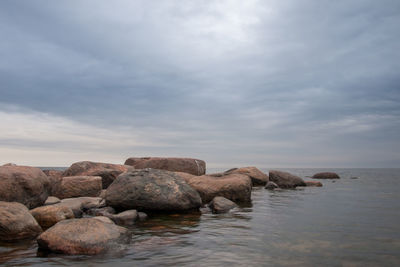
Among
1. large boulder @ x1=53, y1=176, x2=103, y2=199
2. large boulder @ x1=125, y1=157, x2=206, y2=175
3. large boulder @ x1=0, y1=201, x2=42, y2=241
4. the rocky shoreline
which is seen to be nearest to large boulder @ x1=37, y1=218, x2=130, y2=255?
the rocky shoreline

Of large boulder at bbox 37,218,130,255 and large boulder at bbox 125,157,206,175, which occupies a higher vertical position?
large boulder at bbox 125,157,206,175

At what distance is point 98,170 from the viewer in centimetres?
1447

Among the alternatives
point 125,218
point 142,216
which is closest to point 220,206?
point 142,216

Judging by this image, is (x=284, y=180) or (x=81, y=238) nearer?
(x=81, y=238)

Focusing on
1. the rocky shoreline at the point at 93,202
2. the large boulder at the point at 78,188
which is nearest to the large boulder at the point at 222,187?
the rocky shoreline at the point at 93,202

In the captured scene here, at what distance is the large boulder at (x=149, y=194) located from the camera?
9.50 m

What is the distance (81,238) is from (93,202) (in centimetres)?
454

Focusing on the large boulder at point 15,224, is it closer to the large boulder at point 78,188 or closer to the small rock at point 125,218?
the small rock at point 125,218

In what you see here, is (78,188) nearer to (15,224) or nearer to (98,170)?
(98,170)

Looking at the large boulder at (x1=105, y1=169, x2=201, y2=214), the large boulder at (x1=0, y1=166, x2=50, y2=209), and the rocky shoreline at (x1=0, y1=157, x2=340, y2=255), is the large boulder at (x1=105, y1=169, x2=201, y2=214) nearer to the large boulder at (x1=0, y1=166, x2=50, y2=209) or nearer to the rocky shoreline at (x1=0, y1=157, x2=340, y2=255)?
the rocky shoreline at (x1=0, y1=157, x2=340, y2=255)

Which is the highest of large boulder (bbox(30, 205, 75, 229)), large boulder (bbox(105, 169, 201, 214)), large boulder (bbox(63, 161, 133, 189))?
large boulder (bbox(63, 161, 133, 189))

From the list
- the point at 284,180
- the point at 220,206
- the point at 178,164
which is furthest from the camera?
the point at 284,180

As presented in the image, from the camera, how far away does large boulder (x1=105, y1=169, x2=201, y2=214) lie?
9.50m

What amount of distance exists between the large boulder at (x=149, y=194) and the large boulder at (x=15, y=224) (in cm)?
298
